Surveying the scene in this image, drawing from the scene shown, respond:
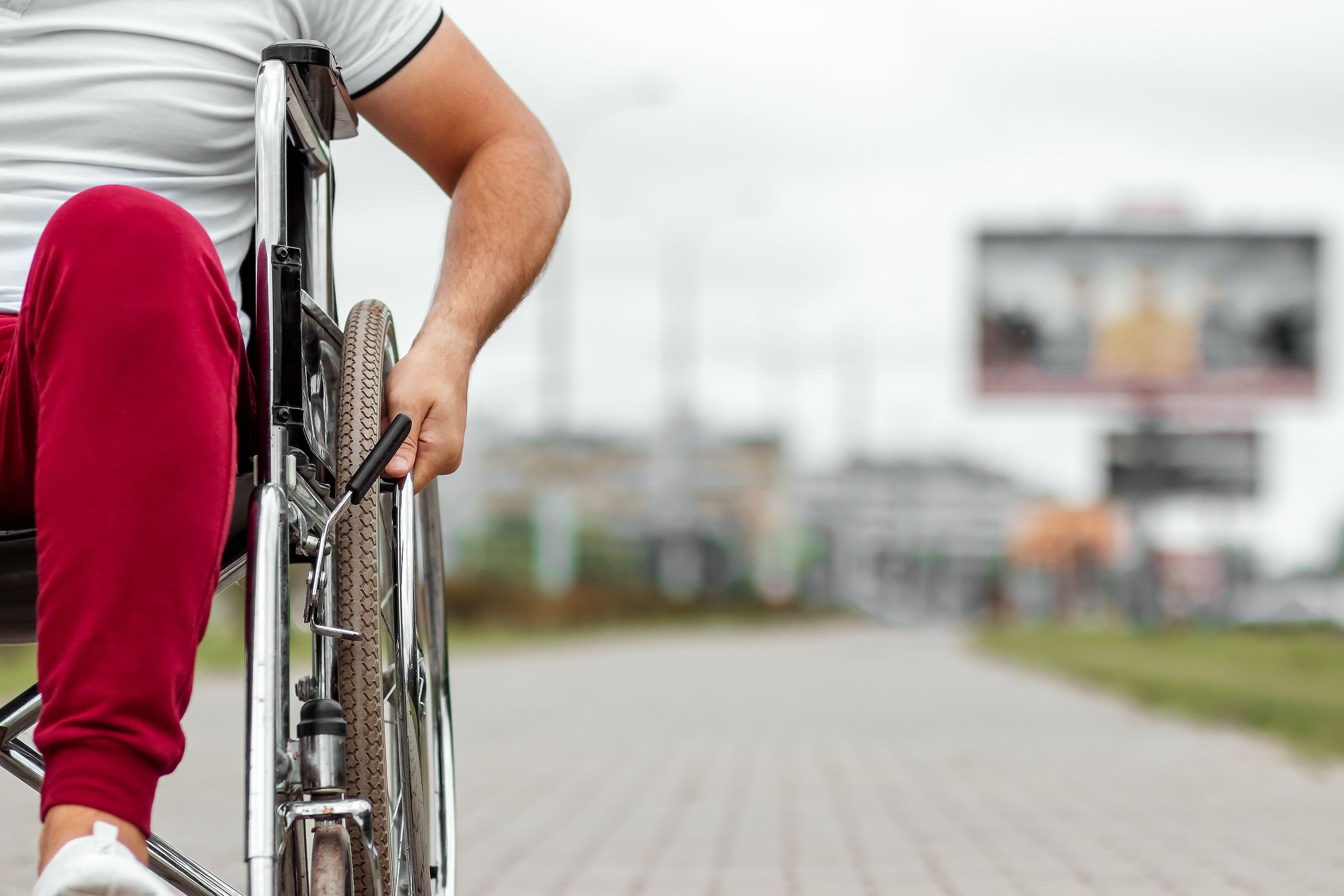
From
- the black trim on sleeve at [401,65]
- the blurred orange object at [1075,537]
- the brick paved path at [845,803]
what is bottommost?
the blurred orange object at [1075,537]

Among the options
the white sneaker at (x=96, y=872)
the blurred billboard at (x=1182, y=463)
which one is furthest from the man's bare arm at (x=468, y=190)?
the blurred billboard at (x=1182, y=463)

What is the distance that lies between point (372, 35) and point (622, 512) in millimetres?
73476

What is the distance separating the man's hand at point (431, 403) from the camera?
6.16 feet

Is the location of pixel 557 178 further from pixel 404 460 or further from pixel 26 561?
pixel 26 561

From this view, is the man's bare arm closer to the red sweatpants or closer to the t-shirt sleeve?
the t-shirt sleeve

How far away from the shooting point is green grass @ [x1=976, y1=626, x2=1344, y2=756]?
9312 millimetres

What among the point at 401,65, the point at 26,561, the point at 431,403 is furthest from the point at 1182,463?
the point at 26,561

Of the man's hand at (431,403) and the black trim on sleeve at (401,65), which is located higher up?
the black trim on sleeve at (401,65)

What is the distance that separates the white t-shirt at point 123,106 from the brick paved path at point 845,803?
90.8 inches

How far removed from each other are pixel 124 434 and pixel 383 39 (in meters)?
0.85

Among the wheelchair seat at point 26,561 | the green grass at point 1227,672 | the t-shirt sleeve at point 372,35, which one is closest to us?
the wheelchair seat at point 26,561

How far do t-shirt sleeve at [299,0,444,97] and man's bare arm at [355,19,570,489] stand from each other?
0.05 feet

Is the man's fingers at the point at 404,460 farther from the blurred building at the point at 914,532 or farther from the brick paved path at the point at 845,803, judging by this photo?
the blurred building at the point at 914,532

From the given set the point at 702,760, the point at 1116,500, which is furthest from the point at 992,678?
the point at 1116,500
